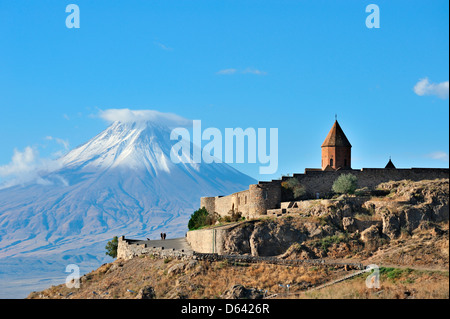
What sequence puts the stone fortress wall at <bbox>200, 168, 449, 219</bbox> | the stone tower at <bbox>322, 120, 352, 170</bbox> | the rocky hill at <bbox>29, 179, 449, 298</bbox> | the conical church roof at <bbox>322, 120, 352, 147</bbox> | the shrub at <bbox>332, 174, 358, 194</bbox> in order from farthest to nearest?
the conical church roof at <bbox>322, 120, 352, 147</bbox> → the stone tower at <bbox>322, 120, 352, 170</bbox> → the stone fortress wall at <bbox>200, 168, 449, 219</bbox> → the shrub at <bbox>332, 174, 358, 194</bbox> → the rocky hill at <bbox>29, 179, 449, 298</bbox>

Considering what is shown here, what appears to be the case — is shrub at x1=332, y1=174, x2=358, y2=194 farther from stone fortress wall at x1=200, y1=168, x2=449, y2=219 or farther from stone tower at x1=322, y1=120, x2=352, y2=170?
stone tower at x1=322, y1=120, x2=352, y2=170

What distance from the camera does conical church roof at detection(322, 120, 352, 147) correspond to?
53.8m

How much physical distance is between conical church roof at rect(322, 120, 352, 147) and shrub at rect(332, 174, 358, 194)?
505cm

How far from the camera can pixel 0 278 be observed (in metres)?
169

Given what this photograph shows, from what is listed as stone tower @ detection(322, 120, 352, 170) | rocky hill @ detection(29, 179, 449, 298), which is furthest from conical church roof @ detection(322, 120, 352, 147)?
rocky hill @ detection(29, 179, 449, 298)

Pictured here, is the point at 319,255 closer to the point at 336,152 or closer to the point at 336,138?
the point at 336,152

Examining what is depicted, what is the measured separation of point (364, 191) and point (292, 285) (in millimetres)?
13222

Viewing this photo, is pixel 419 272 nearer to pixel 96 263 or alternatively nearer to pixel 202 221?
pixel 202 221

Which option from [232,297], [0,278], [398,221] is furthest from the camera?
[0,278]

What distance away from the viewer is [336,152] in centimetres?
5359

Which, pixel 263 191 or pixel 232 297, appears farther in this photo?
pixel 263 191

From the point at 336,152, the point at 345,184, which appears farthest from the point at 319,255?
the point at 336,152

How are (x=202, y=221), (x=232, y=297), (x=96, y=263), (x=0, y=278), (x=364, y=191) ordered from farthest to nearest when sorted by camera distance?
(x=96, y=263) < (x=0, y=278) < (x=202, y=221) < (x=364, y=191) < (x=232, y=297)
